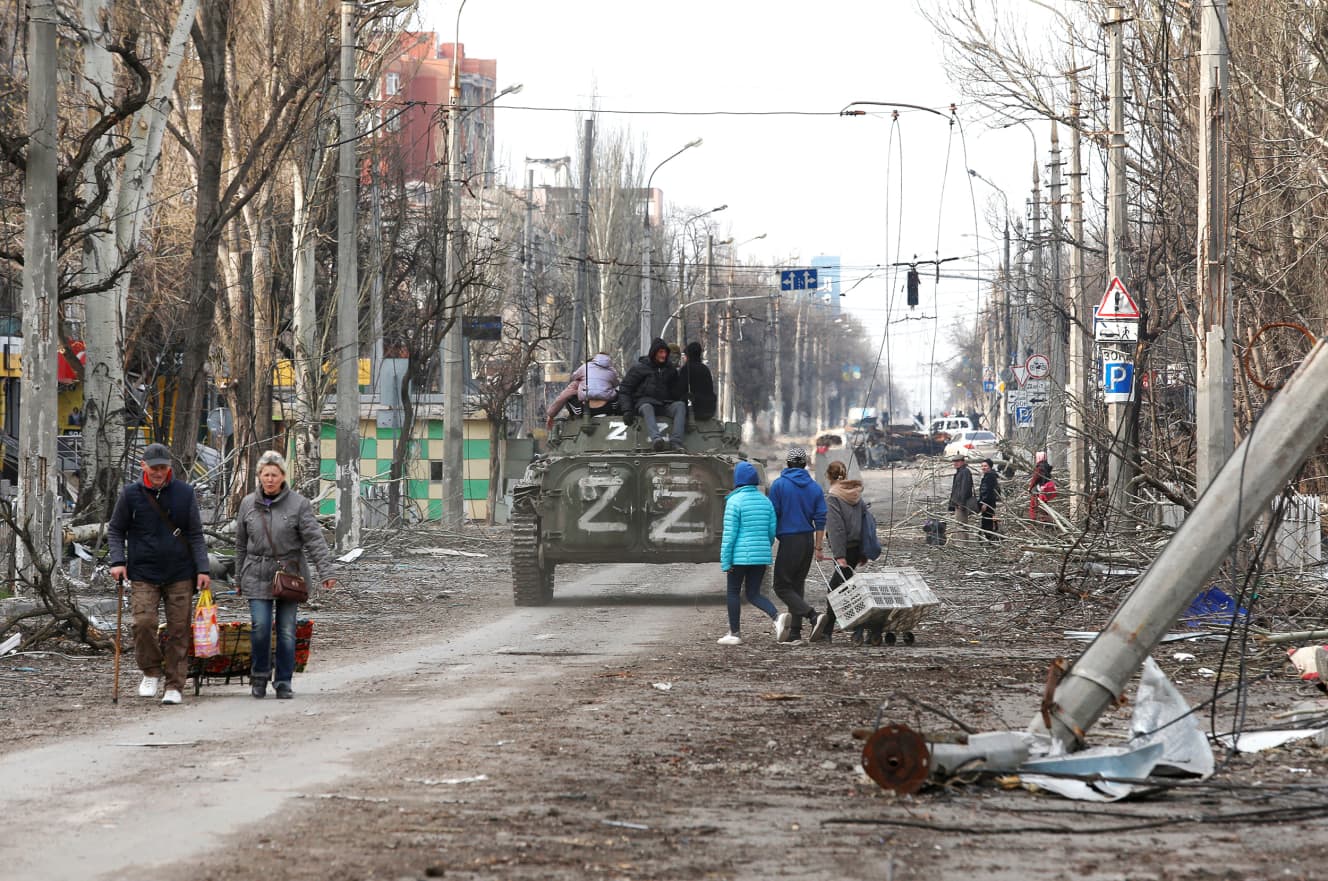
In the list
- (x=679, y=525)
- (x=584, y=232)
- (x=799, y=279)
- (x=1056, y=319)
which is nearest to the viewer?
(x=679, y=525)

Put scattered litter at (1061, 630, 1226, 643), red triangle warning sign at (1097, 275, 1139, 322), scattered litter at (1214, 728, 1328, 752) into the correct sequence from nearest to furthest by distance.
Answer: scattered litter at (1214, 728, 1328, 752)
scattered litter at (1061, 630, 1226, 643)
red triangle warning sign at (1097, 275, 1139, 322)

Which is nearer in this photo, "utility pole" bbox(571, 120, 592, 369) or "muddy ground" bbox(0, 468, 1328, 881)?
"muddy ground" bbox(0, 468, 1328, 881)

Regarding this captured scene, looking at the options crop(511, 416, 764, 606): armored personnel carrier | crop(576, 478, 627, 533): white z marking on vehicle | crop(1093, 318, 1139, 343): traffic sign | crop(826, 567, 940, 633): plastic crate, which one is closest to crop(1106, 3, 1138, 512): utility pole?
crop(1093, 318, 1139, 343): traffic sign

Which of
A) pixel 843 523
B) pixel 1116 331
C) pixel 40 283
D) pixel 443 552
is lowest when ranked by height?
pixel 443 552

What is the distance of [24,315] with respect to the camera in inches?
619

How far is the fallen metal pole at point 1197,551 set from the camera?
7.78 m

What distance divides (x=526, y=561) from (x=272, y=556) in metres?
8.06

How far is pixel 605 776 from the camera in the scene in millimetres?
7957

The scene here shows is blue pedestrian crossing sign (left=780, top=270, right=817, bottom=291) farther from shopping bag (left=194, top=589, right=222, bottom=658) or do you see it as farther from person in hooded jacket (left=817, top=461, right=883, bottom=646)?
shopping bag (left=194, top=589, right=222, bottom=658)

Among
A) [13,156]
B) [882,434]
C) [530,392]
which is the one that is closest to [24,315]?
[13,156]

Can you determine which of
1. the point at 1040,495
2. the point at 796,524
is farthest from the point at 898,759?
the point at 1040,495

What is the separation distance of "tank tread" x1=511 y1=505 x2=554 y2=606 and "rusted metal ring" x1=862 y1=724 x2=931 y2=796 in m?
12.2

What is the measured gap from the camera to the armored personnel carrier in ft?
64.5

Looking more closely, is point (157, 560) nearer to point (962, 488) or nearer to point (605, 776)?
point (605, 776)
